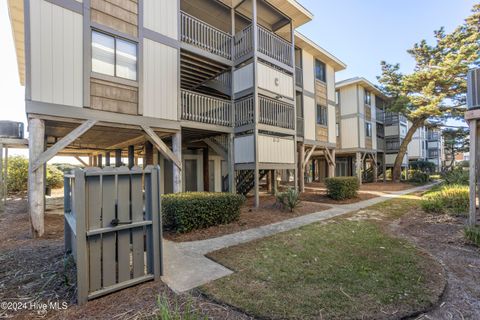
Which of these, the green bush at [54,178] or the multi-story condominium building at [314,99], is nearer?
the multi-story condominium building at [314,99]

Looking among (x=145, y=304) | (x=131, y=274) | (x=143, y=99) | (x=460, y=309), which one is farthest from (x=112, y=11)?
(x=460, y=309)

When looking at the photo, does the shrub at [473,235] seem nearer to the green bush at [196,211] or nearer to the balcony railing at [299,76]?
the green bush at [196,211]

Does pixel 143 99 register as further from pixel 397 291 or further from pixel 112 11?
pixel 397 291

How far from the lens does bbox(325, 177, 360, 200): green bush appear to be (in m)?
10.7

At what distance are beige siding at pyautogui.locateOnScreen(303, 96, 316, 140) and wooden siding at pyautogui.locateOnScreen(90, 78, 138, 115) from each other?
10.2 metres

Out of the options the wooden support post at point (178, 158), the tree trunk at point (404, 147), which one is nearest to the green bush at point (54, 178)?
the wooden support post at point (178, 158)

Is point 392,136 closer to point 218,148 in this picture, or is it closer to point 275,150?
point 275,150

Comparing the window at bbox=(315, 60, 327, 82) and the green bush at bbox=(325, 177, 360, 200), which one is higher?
the window at bbox=(315, 60, 327, 82)

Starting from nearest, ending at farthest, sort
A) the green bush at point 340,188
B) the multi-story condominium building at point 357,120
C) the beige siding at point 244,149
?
the beige siding at point 244,149, the green bush at point 340,188, the multi-story condominium building at point 357,120

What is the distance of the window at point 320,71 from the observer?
51.2ft

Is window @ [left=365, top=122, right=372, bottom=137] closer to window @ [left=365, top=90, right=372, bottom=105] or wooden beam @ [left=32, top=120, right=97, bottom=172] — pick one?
window @ [left=365, top=90, right=372, bottom=105]

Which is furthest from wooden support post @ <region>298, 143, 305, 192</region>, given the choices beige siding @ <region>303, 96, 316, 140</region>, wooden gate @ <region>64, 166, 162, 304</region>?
wooden gate @ <region>64, 166, 162, 304</region>

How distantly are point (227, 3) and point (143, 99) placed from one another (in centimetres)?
606

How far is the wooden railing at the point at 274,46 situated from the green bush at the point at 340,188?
19.7 feet
